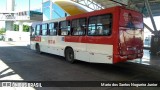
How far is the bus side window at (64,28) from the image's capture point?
11.1 meters

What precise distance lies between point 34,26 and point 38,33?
41.2 inches

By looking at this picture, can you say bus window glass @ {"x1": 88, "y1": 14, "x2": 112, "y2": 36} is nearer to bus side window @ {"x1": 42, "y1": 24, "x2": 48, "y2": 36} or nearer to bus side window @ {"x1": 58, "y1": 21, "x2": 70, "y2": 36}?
bus side window @ {"x1": 58, "y1": 21, "x2": 70, "y2": 36}

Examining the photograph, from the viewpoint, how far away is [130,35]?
862 cm

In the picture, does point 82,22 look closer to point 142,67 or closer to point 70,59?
point 70,59

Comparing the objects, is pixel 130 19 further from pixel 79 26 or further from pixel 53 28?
pixel 53 28

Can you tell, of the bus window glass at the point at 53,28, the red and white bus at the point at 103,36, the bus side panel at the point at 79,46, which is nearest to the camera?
the red and white bus at the point at 103,36

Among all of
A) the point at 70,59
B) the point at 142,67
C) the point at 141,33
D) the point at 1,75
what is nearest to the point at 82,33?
the point at 70,59

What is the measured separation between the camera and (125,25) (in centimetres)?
827

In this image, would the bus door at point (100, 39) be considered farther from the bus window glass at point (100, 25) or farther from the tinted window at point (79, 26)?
the tinted window at point (79, 26)

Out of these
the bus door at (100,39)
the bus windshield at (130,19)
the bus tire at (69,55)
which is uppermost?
the bus windshield at (130,19)

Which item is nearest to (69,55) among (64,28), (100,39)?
(64,28)

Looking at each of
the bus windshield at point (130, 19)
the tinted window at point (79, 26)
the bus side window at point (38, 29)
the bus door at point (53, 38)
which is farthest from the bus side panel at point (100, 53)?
the bus side window at point (38, 29)

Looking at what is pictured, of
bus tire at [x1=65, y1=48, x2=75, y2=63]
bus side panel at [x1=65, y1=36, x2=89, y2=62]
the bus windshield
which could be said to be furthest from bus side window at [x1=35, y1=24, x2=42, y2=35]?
the bus windshield

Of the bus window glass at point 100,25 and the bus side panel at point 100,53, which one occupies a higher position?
the bus window glass at point 100,25
